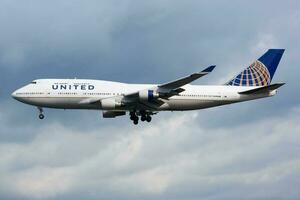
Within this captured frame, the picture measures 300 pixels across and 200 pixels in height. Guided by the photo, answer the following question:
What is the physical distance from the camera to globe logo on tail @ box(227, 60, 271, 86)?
360ft

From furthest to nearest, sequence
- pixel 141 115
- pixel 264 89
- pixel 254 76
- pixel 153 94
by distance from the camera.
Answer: pixel 254 76 → pixel 141 115 → pixel 264 89 → pixel 153 94

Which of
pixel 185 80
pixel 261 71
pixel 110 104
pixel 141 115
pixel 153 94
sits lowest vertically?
pixel 141 115

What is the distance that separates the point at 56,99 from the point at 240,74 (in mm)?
23901

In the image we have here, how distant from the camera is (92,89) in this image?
104 m

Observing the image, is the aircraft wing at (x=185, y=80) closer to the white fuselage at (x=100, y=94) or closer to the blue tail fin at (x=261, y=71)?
the white fuselage at (x=100, y=94)

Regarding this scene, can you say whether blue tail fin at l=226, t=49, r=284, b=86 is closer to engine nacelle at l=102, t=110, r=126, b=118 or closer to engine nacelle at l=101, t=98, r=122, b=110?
engine nacelle at l=102, t=110, r=126, b=118

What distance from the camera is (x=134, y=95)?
10144 centimetres

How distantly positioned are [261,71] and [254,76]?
139 cm

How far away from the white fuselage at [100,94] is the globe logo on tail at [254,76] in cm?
270

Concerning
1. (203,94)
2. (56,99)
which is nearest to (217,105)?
(203,94)

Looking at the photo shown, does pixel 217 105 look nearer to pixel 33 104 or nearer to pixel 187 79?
pixel 187 79

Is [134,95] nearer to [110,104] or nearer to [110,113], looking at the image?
[110,104]

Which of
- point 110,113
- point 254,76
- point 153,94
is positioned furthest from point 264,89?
point 110,113

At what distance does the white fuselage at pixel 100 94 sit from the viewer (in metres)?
102
